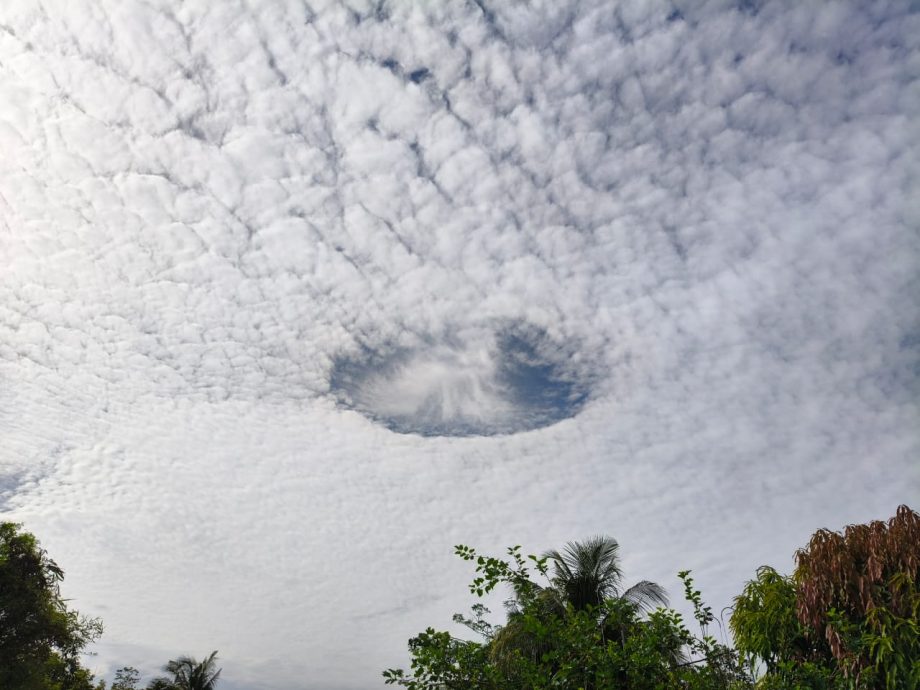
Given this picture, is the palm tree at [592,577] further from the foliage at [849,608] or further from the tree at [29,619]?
the tree at [29,619]

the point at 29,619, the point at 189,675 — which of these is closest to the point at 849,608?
the point at 29,619

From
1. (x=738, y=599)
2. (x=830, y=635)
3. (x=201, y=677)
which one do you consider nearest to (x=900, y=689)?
(x=830, y=635)

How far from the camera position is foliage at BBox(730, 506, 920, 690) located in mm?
10523

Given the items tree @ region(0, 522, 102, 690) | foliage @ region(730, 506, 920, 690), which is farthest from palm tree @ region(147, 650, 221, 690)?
foliage @ region(730, 506, 920, 690)

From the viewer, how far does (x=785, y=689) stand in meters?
5.95

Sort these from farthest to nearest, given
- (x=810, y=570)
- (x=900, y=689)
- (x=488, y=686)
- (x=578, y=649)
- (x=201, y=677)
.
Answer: (x=201, y=677), (x=810, y=570), (x=900, y=689), (x=578, y=649), (x=488, y=686)

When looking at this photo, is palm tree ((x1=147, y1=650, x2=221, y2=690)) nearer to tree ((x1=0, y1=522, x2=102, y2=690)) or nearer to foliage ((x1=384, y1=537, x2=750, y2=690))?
tree ((x1=0, y1=522, x2=102, y2=690))

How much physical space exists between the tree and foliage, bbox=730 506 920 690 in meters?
22.2

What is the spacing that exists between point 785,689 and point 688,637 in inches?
37.9

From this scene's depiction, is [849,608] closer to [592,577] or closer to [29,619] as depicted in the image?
[592,577]

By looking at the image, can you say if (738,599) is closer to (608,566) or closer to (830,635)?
(830,635)

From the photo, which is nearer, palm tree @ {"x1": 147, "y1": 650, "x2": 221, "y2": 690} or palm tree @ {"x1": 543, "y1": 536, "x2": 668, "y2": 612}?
palm tree @ {"x1": 543, "y1": 536, "x2": 668, "y2": 612}

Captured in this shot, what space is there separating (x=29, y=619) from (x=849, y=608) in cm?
2505

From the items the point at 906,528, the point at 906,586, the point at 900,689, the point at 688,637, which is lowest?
the point at 900,689
